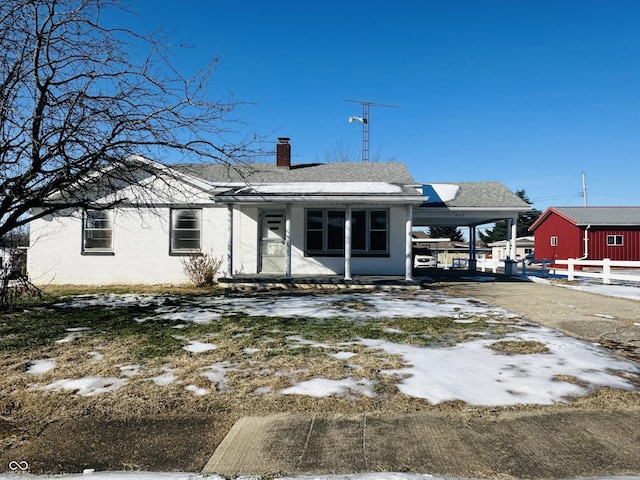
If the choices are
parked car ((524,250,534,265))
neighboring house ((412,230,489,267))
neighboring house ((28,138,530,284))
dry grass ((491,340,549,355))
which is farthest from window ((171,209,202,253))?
neighboring house ((412,230,489,267))

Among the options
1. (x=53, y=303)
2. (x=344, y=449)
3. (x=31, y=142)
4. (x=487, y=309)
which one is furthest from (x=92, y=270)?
(x=344, y=449)

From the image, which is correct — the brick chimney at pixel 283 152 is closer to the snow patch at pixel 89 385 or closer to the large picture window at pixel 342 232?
the large picture window at pixel 342 232

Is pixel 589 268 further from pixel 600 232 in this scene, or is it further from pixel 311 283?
pixel 311 283

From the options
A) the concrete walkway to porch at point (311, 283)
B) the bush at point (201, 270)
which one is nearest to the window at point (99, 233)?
the bush at point (201, 270)

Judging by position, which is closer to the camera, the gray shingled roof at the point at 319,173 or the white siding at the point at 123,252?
the white siding at the point at 123,252

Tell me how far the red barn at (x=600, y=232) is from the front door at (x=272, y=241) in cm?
2240

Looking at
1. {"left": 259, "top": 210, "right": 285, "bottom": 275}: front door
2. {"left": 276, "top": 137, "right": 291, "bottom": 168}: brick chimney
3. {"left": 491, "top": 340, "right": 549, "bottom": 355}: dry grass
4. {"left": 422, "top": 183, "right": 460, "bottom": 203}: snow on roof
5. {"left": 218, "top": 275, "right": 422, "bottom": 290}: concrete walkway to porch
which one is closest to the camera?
{"left": 491, "top": 340, "right": 549, "bottom": 355}: dry grass

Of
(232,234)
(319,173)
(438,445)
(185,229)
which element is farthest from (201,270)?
(438,445)

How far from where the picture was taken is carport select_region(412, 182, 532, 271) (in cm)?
1558

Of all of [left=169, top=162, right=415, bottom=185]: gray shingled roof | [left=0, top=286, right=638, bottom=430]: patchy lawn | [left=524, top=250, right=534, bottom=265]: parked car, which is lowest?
[left=0, top=286, right=638, bottom=430]: patchy lawn

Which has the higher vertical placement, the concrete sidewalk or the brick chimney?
the brick chimney

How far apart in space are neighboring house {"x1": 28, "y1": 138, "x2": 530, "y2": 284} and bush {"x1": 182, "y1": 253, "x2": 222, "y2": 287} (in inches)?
13.2

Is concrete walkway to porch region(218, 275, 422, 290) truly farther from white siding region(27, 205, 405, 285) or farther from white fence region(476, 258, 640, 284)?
white fence region(476, 258, 640, 284)

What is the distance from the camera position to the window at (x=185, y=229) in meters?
14.2
